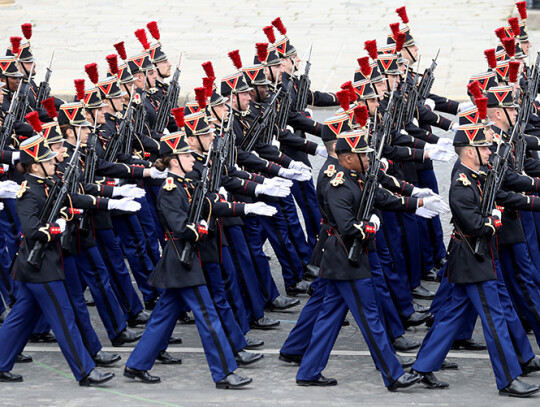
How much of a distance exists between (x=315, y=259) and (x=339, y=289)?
558 millimetres

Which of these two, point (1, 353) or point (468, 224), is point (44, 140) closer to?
point (1, 353)

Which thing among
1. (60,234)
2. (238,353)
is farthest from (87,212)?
(238,353)

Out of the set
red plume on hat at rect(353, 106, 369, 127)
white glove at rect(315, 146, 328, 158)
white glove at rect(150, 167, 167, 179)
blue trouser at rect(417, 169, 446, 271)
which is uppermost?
red plume on hat at rect(353, 106, 369, 127)

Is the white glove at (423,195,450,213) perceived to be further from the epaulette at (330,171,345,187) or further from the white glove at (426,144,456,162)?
the white glove at (426,144,456,162)

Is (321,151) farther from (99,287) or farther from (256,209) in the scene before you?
(99,287)

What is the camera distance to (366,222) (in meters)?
8.91

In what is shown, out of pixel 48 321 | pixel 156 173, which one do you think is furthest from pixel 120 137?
pixel 48 321

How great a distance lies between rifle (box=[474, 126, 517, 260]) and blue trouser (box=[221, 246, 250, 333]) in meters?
1.92

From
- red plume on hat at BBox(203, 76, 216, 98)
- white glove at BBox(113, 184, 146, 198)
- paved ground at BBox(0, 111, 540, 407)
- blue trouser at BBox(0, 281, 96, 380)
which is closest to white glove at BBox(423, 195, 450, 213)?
paved ground at BBox(0, 111, 540, 407)

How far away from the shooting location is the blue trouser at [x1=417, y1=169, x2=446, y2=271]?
11578 millimetres

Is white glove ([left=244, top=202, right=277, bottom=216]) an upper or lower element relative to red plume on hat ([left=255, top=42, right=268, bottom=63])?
lower

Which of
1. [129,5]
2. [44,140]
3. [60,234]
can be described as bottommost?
[129,5]

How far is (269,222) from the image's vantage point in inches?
441

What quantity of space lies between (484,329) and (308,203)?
11.0ft
